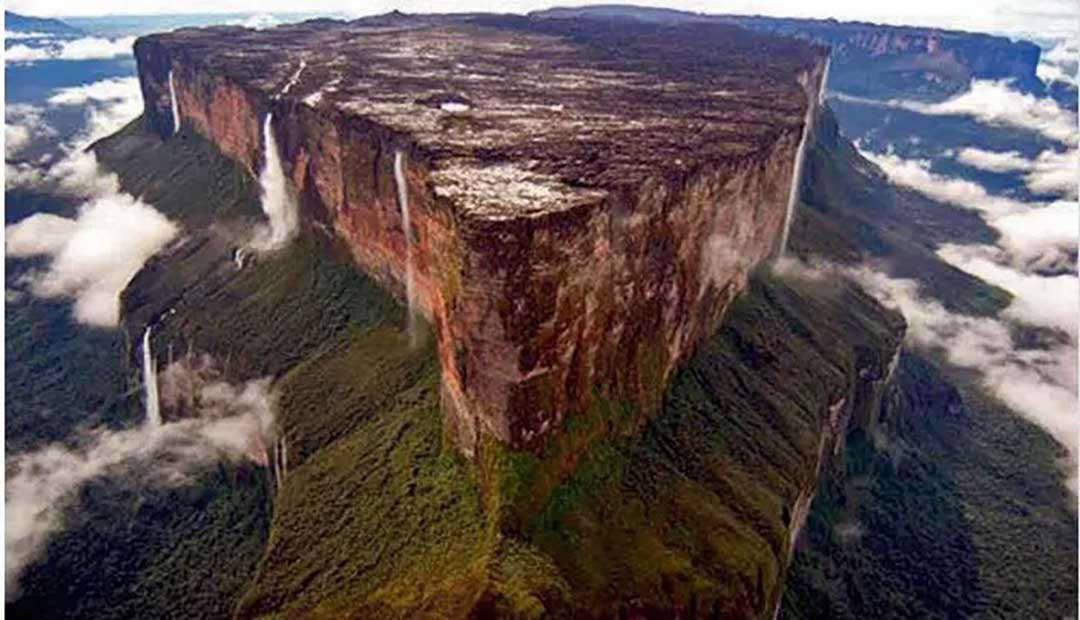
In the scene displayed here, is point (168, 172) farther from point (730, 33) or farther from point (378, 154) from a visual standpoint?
point (730, 33)

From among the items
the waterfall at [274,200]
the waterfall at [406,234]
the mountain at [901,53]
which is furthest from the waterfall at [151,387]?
the mountain at [901,53]

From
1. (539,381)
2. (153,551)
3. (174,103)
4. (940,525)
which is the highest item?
(174,103)

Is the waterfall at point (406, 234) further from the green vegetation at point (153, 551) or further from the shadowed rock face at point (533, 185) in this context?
the green vegetation at point (153, 551)

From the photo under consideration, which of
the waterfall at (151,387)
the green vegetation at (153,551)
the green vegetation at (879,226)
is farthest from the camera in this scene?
the green vegetation at (879,226)

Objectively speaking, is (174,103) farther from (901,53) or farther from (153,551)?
(901,53)

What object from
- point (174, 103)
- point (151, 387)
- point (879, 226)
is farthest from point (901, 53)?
point (151, 387)

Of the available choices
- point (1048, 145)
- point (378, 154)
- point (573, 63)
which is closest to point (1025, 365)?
point (573, 63)
